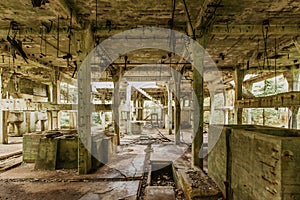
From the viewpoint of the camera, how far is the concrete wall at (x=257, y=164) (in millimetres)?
2020

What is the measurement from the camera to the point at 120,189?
4188 mm

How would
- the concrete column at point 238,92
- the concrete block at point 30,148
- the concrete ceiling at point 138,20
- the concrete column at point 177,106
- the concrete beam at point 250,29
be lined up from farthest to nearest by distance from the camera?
the concrete column at point 177,106 < the concrete column at point 238,92 < the concrete block at point 30,148 < the concrete beam at point 250,29 < the concrete ceiling at point 138,20

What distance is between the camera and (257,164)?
8.16 ft

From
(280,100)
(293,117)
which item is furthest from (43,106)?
(293,117)

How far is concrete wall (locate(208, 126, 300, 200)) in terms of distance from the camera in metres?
2.02

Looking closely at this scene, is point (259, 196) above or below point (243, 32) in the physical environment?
below

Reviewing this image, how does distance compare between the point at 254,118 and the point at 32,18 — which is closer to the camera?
the point at 32,18

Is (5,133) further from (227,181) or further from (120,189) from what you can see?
(227,181)

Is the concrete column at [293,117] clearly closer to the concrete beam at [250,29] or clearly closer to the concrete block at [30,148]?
the concrete beam at [250,29]

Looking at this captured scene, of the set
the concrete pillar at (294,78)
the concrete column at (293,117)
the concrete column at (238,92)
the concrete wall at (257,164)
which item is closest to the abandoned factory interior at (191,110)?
the concrete wall at (257,164)

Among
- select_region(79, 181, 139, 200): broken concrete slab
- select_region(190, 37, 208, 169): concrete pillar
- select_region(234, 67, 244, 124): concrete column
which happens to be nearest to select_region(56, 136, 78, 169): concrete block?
select_region(79, 181, 139, 200): broken concrete slab

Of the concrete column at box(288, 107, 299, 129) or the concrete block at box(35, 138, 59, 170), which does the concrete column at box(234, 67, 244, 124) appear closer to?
the concrete column at box(288, 107, 299, 129)

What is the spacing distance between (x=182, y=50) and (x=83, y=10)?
4.11m

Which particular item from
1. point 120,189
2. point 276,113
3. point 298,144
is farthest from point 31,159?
point 276,113
